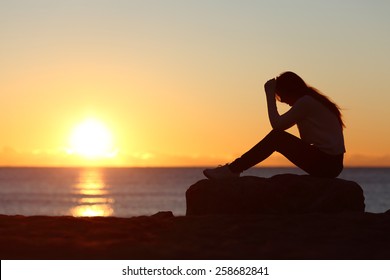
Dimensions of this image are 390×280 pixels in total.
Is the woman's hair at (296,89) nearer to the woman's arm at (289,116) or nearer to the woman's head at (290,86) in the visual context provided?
the woman's head at (290,86)

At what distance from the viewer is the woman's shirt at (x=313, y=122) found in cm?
1039

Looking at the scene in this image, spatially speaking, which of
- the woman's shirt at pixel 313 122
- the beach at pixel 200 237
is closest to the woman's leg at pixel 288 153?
the woman's shirt at pixel 313 122

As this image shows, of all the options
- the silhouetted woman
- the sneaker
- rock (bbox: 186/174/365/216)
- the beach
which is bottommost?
the beach

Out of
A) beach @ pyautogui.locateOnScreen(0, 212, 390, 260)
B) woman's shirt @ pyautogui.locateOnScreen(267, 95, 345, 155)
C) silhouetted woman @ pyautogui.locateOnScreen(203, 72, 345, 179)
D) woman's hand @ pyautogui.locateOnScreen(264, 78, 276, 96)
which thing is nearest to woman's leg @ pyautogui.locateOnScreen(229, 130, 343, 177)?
silhouetted woman @ pyautogui.locateOnScreen(203, 72, 345, 179)

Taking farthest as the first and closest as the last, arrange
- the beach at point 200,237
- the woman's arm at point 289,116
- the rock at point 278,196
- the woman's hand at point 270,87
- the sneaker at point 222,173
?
the sneaker at point 222,173
the rock at point 278,196
the woman's hand at point 270,87
the woman's arm at point 289,116
the beach at point 200,237

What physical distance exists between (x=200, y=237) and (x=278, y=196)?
105 inches

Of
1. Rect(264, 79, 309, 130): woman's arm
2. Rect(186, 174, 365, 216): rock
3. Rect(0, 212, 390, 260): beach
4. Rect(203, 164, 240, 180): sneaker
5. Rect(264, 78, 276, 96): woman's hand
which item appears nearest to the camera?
Rect(0, 212, 390, 260): beach

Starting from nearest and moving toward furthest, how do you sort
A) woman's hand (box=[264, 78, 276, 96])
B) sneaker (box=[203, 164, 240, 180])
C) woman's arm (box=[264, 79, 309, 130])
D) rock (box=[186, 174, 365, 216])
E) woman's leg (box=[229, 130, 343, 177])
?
woman's arm (box=[264, 79, 309, 130]) < woman's leg (box=[229, 130, 343, 177]) < woman's hand (box=[264, 78, 276, 96]) < rock (box=[186, 174, 365, 216]) < sneaker (box=[203, 164, 240, 180])

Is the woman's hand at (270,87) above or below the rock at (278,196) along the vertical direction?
above

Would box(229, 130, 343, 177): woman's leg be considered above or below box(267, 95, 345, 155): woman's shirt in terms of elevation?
below

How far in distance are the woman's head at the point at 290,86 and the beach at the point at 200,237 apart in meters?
1.81

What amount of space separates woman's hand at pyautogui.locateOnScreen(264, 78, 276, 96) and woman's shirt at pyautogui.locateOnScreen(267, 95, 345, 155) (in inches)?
3.0

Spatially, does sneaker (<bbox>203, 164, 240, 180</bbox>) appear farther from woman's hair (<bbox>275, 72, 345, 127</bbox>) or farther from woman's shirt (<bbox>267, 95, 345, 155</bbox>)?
woman's hair (<bbox>275, 72, 345, 127</bbox>)

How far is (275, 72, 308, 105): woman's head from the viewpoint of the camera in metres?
10.6
